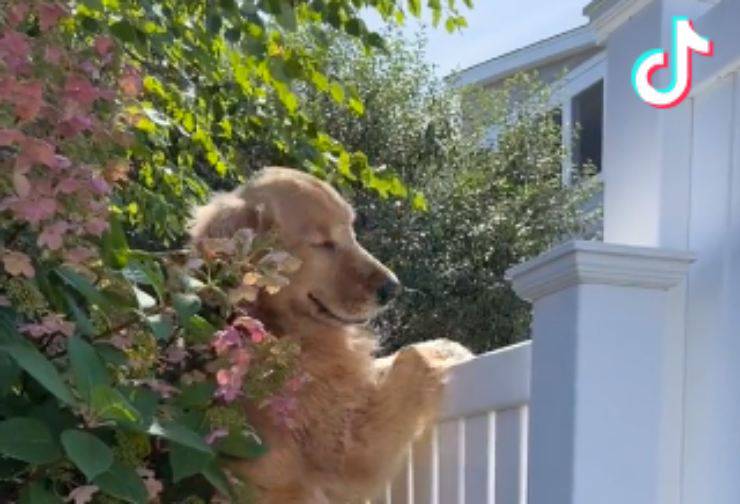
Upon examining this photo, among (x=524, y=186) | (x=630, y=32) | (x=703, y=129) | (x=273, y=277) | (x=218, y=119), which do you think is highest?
(x=524, y=186)

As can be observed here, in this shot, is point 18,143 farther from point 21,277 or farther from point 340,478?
point 340,478

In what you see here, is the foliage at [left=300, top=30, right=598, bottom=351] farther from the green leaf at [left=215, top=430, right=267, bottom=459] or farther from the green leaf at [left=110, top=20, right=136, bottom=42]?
the green leaf at [left=215, top=430, right=267, bottom=459]

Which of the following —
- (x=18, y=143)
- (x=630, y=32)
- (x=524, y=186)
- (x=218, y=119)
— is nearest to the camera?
(x=18, y=143)

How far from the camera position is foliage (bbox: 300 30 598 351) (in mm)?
10312

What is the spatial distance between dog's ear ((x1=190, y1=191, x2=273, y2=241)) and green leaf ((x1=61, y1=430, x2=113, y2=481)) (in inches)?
53.9

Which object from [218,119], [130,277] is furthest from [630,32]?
[218,119]

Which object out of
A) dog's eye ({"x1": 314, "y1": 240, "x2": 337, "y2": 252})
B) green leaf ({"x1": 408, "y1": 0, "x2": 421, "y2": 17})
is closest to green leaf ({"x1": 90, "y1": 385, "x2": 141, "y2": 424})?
dog's eye ({"x1": 314, "y1": 240, "x2": 337, "y2": 252})

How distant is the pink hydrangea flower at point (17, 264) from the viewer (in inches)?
59.6

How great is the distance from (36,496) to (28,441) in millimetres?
110

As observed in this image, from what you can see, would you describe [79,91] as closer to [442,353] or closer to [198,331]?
[198,331]

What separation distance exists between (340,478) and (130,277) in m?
0.94

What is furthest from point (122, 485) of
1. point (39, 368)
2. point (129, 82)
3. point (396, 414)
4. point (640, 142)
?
point (396, 414)

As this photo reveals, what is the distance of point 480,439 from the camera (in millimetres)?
2045

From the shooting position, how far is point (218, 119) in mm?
4055
